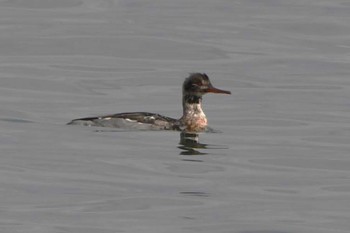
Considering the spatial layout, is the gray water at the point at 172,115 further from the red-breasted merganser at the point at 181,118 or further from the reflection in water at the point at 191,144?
the red-breasted merganser at the point at 181,118

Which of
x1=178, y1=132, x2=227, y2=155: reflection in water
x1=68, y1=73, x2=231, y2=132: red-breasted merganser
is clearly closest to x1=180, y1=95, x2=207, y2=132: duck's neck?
x1=68, y1=73, x2=231, y2=132: red-breasted merganser

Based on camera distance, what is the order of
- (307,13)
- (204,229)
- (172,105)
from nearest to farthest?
(204,229), (172,105), (307,13)

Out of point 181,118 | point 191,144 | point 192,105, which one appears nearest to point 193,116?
point 181,118

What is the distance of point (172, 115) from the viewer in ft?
91.0

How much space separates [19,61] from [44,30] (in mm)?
6033

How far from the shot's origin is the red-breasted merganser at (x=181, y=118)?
24.8 meters

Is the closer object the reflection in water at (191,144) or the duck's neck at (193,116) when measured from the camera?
the reflection in water at (191,144)

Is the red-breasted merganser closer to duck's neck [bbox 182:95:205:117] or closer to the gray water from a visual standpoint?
duck's neck [bbox 182:95:205:117]

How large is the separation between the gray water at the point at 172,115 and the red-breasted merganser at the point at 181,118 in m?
0.20

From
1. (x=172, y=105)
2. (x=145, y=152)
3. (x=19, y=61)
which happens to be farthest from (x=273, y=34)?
(x=145, y=152)

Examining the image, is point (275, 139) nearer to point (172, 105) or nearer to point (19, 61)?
point (172, 105)

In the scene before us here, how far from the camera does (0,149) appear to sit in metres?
22.3

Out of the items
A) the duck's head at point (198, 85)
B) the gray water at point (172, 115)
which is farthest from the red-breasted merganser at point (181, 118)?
the gray water at point (172, 115)

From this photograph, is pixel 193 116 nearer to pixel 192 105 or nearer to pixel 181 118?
pixel 181 118
